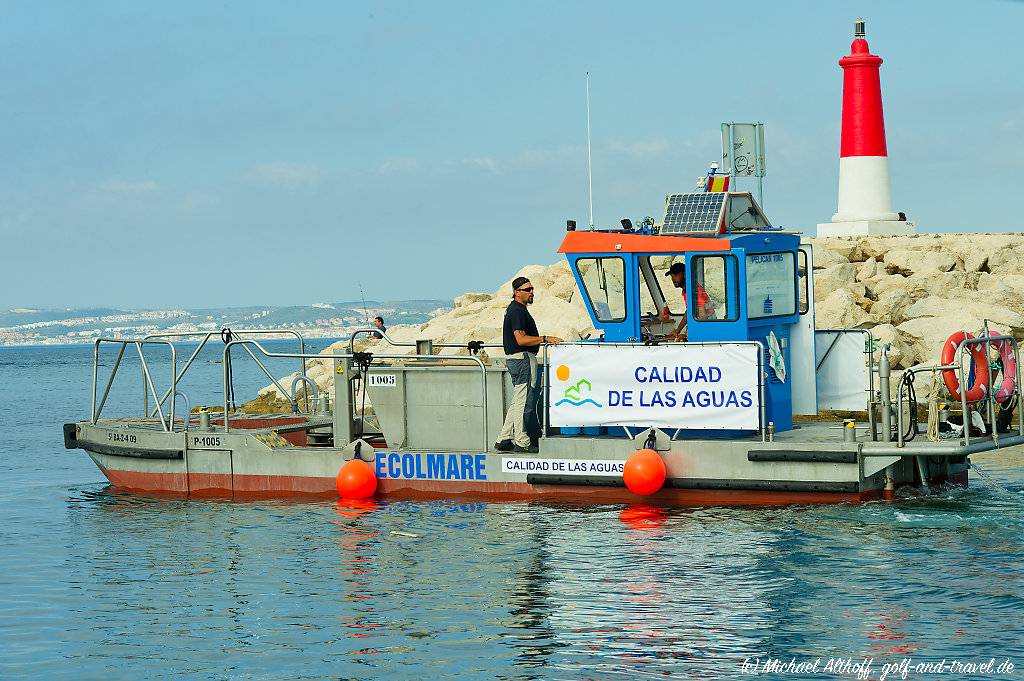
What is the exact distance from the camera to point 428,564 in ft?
41.8

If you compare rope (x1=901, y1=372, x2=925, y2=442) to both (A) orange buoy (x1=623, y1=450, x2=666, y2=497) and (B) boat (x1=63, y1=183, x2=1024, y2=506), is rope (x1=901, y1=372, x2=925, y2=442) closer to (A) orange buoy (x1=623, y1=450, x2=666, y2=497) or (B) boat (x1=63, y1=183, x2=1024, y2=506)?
(B) boat (x1=63, y1=183, x2=1024, y2=506)

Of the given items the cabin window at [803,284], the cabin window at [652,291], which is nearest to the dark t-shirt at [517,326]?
the cabin window at [652,291]

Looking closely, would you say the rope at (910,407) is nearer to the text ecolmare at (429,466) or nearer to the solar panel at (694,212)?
the solar panel at (694,212)

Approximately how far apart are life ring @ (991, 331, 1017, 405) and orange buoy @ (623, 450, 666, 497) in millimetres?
3646

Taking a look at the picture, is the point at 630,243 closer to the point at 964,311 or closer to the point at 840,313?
the point at 840,313

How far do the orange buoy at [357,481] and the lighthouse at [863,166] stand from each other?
2763cm

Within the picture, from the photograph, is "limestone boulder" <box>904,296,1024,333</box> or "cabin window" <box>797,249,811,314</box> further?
"limestone boulder" <box>904,296,1024,333</box>

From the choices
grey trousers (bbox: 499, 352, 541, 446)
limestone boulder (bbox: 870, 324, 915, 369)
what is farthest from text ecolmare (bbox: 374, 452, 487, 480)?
limestone boulder (bbox: 870, 324, 915, 369)

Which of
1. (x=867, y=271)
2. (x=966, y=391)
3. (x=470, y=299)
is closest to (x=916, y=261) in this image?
(x=867, y=271)

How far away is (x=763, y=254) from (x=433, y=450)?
4459mm

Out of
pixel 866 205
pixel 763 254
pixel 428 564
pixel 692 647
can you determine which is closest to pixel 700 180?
pixel 763 254

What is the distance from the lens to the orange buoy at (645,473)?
14281 millimetres

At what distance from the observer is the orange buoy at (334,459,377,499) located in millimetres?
15758

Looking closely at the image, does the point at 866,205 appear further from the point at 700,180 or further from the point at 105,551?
the point at 105,551
